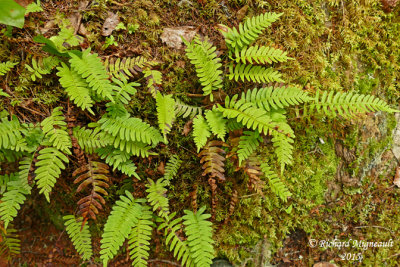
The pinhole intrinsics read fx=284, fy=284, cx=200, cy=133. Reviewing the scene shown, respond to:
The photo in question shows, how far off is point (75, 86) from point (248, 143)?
1965 millimetres

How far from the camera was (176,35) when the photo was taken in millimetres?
3465

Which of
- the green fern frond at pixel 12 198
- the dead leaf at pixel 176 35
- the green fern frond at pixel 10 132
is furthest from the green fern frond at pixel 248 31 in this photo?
the green fern frond at pixel 12 198

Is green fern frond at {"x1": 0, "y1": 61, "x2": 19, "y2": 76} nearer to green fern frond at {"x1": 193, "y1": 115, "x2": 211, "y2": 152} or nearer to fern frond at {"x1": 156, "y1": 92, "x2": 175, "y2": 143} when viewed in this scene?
fern frond at {"x1": 156, "y1": 92, "x2": 175, "y2": 143}

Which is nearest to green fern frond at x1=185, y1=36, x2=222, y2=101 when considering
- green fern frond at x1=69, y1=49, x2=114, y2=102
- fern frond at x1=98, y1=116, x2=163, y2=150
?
fern frond at x1=98, y1=116, x2=163, y2=150

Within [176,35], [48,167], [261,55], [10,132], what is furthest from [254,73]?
[10,132]

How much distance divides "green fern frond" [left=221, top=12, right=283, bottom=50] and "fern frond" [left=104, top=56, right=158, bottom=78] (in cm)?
90

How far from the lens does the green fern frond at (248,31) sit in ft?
10.3

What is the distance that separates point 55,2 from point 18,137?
166 cm

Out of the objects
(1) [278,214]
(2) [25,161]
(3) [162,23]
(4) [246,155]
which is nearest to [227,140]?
(4) [246,155]

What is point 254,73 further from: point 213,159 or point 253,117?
point 213,159

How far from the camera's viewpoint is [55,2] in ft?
11.1

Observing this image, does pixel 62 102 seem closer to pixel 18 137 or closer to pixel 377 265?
pixel 18 137

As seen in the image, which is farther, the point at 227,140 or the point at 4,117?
the point at 227,140

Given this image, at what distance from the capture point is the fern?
308 centimetres
